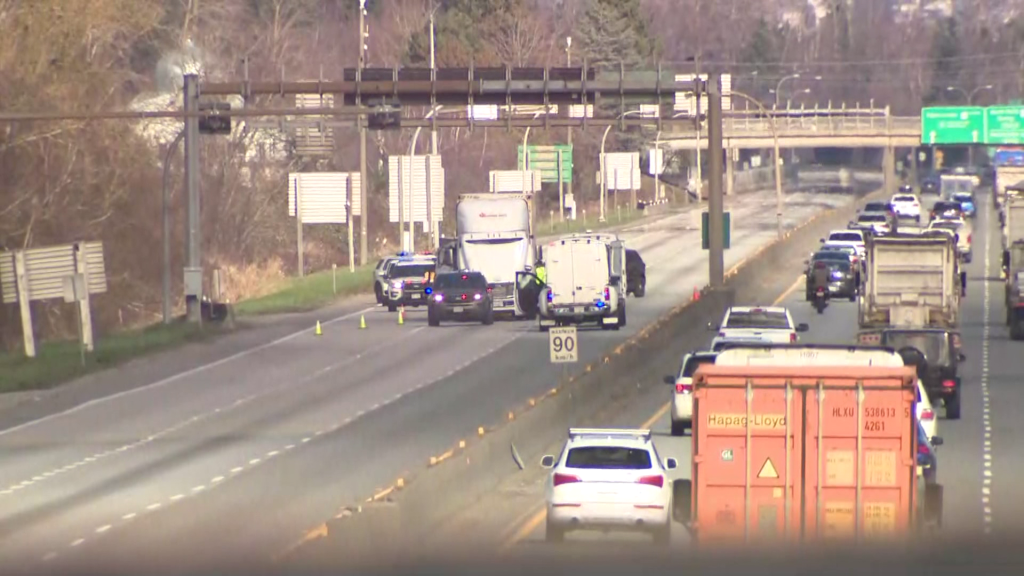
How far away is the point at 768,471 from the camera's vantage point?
1797cm

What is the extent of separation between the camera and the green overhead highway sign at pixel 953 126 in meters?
109

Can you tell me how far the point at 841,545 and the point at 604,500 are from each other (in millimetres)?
7465

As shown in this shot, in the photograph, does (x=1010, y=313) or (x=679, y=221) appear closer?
(x=1010, y=313)

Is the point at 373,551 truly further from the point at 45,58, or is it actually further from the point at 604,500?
the point at 45,58

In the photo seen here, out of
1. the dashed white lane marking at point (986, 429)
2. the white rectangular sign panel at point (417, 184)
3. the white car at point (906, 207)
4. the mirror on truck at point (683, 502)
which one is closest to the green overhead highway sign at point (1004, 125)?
the white car at point (906, 207)

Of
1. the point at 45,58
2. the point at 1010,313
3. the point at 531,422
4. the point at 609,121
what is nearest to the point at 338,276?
the point at 45,58

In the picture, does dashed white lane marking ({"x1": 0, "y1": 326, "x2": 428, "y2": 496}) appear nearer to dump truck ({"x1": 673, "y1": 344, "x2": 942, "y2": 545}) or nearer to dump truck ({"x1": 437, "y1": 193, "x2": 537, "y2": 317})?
dump truck ({"x1": 437, "y1": 193, "x2": 537, "y2": 317})

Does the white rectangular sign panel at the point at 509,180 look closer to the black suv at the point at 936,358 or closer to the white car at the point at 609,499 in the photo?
the black suv at the point at 936,358

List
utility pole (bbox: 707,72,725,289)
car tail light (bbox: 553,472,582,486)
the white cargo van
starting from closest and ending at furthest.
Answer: car tail light (bbox: 553,472,582,486), the white cargo van, utility pole (bbox: 707,72,725,289)

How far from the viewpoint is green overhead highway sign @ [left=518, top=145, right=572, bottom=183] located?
88.1 metres

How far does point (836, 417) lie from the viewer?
17.9 metres

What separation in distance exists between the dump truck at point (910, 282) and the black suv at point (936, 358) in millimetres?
8786

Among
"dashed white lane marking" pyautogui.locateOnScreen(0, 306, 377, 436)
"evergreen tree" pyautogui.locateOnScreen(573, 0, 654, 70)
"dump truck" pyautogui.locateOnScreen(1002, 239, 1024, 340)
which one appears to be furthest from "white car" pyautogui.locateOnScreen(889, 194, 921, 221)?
"dashed white lane marking" pyautogui.locateOnScreen(0, 306, 377, 436)

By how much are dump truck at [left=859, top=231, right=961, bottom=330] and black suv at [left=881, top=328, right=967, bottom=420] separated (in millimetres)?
8786
